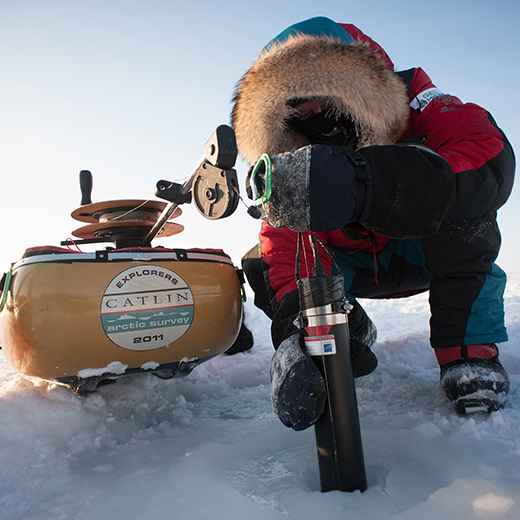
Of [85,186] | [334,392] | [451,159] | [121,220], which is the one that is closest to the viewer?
[334,392]

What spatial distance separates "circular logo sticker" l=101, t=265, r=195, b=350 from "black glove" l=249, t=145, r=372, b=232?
0.52m

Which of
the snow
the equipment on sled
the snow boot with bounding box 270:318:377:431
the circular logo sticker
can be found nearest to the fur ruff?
the equipment on sled

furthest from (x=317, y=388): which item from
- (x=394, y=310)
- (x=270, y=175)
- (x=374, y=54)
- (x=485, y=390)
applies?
(x=394, y=310)

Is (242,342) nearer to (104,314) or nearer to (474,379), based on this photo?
(104,314)

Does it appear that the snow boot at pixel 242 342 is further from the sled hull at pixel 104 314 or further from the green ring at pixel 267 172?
the green ring at pixel 267 172

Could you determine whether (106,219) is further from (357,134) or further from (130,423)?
(357,134)

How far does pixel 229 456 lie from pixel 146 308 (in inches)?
18.3

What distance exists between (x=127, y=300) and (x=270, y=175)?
63 centimetres

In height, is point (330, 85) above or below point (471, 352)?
above

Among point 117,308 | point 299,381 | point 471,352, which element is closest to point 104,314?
point 117,308

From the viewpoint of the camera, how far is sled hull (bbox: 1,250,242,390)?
1024 millimetres

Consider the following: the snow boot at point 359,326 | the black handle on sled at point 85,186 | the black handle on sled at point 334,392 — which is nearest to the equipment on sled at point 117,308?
the black handle on sled at point 334,392

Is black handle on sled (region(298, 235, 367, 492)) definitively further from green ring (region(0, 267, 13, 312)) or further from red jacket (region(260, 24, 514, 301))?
green ring (region(0, 267, 13, 312))

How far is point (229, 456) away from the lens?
0.91m
